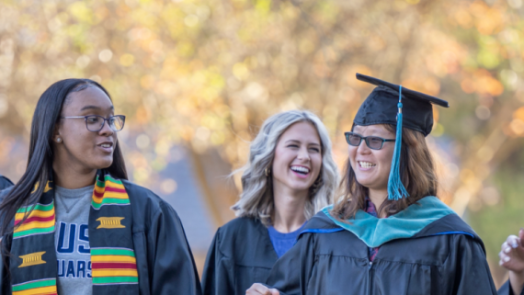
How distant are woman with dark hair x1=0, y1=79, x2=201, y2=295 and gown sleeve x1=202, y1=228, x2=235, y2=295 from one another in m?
0.58

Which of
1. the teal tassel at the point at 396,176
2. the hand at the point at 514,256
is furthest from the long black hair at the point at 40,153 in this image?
the hand at the point at 514,256

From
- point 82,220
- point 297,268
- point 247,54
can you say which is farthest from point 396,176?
point 247,54

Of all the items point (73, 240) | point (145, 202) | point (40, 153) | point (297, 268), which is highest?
point (40, 153)

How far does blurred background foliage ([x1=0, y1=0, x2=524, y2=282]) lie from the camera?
7.56 meters

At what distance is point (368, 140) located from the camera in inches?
121

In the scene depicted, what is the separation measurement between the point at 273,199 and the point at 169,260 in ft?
4.02

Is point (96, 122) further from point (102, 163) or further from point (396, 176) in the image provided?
point (396, 176)

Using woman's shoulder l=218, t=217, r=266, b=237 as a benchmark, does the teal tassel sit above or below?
above

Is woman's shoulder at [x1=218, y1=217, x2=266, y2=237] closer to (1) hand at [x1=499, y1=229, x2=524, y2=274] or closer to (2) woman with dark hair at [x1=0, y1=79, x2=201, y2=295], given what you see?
(2) woman with dark hair at [x1=0, y1=79, x2=201, y2=295]

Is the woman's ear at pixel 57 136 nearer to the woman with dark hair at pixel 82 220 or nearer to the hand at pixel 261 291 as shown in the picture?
the woman with dark hair at pixel 82 220

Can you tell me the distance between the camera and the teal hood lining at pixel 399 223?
2.87 m

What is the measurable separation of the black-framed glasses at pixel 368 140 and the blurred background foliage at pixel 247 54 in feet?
13.9

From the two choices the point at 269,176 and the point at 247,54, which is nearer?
the point at 269,176

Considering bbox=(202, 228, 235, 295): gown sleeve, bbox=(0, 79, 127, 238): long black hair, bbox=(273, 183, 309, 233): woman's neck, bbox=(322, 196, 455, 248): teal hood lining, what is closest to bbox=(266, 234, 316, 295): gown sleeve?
bbox=(322, 196, 455, 248): teal hood lining
